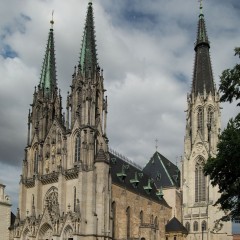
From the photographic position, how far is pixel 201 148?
85.9 meters

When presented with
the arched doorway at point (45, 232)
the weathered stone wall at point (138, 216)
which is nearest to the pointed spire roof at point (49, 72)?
the weathered stone wall at point (138, 216)

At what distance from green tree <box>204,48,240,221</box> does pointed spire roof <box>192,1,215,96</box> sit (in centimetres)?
5778

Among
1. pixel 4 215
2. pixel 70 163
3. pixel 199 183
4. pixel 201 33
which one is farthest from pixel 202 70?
pixel 4 215

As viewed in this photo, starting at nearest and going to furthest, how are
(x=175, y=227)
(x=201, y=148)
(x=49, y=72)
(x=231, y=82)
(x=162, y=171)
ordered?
(x=231, y=82)
(x=49, y=72)
(x=175, y=227)
(x=201, y=148)
(x=162, y=171)

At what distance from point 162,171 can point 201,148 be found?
9396mm

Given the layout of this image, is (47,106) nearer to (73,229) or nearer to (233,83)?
(73,229)

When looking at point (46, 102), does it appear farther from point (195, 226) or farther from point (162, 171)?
point (195, 226)

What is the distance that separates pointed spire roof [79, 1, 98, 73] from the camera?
224ft

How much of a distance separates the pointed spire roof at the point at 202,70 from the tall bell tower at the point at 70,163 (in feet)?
88.8

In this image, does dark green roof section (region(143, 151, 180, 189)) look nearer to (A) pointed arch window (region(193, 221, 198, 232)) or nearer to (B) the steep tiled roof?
(B) the steep tiled roof

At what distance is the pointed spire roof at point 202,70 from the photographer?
89.4m

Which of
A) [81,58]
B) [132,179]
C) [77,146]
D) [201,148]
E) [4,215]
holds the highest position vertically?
[81,58]

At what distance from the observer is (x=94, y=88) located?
6600 centimetres

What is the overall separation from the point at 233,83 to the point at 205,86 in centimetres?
6000
